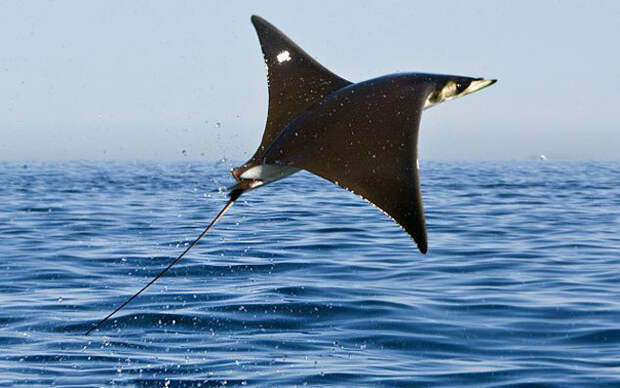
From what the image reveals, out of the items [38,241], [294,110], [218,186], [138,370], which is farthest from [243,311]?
[218,186]

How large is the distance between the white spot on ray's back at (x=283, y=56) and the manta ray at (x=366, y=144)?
80 centimetres

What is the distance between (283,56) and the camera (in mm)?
7734

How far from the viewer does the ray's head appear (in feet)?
21.1

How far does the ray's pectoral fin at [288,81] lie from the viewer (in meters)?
7.22

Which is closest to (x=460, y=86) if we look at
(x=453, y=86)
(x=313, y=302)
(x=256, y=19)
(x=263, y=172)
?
(x=453, y=86)

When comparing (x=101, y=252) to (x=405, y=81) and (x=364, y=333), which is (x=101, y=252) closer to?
(x=364, y=333)

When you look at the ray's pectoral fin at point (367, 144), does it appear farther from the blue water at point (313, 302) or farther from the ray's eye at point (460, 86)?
the blue water at point (313, 302)

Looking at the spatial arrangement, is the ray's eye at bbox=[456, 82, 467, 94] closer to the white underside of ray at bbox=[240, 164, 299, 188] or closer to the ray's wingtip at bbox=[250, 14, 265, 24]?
the white underside of ray at bbox=[240, 164, 299, 188]

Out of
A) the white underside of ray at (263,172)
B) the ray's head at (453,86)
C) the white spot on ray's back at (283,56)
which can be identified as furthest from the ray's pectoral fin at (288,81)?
the ray's head at (453,86)

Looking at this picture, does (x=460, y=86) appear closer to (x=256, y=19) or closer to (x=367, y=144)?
(x=367, y=144)

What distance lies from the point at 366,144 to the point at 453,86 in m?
0.93

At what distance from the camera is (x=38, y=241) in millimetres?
16906

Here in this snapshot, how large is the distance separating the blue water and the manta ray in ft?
9.09

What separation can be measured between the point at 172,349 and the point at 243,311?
1.63 m
